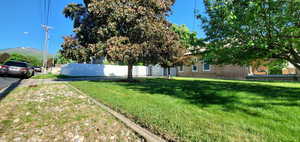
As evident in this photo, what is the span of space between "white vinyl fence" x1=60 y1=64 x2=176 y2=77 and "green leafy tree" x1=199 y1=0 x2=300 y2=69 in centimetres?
1844

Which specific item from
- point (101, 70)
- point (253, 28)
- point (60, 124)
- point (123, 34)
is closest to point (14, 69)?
point (123, 34)

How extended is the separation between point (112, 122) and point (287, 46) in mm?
7150

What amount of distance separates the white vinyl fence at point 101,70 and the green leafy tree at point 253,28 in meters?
18.4

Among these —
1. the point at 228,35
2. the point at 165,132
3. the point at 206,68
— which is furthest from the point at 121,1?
the point at 206,68

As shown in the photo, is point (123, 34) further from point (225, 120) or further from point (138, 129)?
point (225, 120)

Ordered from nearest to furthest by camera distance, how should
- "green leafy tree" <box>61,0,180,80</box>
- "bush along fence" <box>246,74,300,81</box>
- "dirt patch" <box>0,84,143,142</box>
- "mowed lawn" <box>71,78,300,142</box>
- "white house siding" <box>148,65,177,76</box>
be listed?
"mowed lawn" <box>71,78,300,142</box> → "dirt patch" <box>0,84,143,142</box> → "green leafy tree" <box>61,0,180,80</box> → "bush along fence" <box>246,74,300,81</box> → "white house siding" <box>148,65,177,76</box>

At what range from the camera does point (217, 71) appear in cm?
1859

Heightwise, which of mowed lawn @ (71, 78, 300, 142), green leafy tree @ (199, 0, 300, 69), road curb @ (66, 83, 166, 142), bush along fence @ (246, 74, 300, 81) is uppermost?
green leafy tree @ (199, 0, 300, 69)

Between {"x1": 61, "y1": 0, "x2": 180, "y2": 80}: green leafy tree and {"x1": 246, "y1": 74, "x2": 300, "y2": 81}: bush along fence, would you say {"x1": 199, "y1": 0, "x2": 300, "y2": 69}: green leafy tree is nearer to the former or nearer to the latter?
{"x1": 61, "y1": 0, "x2": 180, "y2": 80}: green leafy tree

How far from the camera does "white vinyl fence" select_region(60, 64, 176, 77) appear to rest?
20.1m

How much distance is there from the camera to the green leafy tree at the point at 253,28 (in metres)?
5.20

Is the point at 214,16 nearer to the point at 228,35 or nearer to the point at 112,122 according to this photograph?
the point at 228,35

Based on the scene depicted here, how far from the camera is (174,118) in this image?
3.31 meters

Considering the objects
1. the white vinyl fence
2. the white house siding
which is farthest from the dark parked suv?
the white house siding
